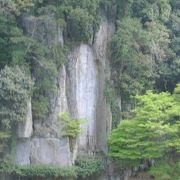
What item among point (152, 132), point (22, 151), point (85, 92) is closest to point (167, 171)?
point (152, 132)

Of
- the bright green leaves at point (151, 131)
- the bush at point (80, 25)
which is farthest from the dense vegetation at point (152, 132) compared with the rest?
the bush at point (80, 25)

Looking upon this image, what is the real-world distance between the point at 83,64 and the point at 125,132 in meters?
4.29

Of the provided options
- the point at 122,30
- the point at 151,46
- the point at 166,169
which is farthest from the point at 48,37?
the point at 166,169

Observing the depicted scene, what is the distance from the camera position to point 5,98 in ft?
77.1

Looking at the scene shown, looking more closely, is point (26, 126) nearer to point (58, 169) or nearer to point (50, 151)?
point (50, 151)

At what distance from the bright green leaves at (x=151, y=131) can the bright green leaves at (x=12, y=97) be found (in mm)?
4782

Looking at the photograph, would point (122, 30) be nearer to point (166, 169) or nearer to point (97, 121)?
point (97, 121)

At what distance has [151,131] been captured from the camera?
24.2 meters

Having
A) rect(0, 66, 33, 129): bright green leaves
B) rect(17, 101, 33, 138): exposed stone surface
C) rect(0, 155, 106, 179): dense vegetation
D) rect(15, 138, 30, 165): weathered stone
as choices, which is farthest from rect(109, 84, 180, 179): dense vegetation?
rect(0, 66, 33, 129): bright green leaves

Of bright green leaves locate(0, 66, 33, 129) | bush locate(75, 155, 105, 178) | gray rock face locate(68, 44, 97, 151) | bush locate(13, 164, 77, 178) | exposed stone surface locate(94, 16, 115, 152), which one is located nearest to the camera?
bright green leaves locate(0, 66, 33, 129)

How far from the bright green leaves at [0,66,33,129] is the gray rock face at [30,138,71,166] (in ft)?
7.13

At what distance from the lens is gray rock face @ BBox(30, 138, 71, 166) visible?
25625mm

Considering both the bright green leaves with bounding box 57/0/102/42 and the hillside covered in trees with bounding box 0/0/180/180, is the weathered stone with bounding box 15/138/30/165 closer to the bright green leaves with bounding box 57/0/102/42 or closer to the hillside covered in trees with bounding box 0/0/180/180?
the hillside covered in trees with bounding box 0/0/180/180

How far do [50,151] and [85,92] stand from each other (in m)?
3.76
